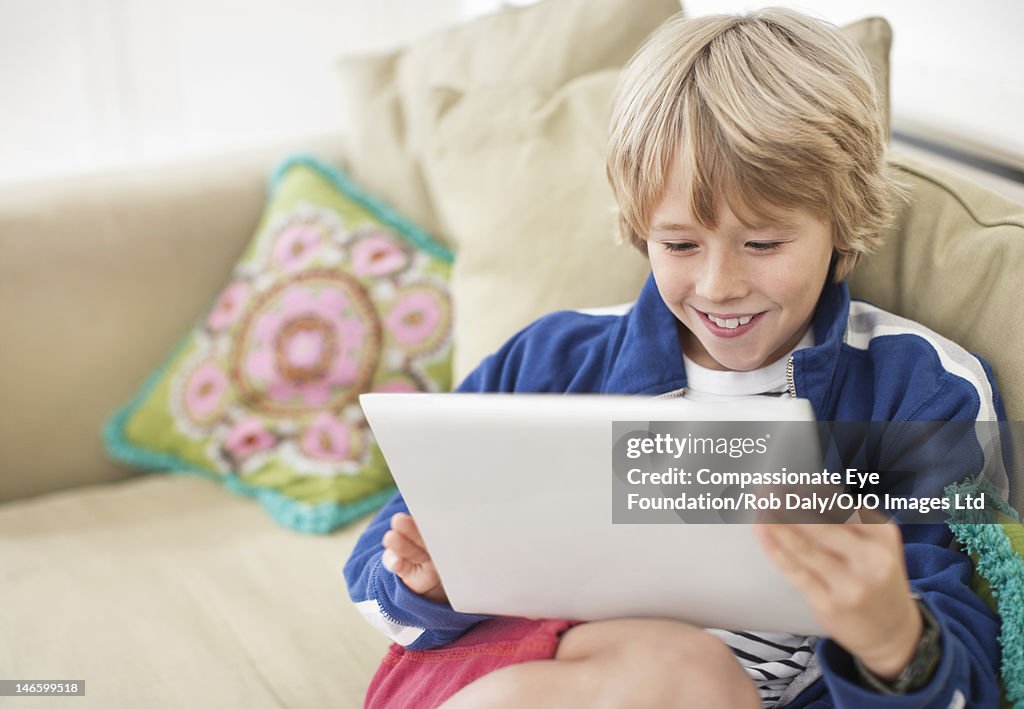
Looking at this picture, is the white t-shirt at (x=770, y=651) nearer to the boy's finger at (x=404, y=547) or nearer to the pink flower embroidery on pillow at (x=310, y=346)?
the boy's finger at (x=404, y=547)

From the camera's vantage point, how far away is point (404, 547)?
925 mm

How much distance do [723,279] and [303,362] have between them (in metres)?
0.79

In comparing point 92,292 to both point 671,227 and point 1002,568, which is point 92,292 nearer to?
point 671,227

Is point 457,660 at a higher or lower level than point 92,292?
lower

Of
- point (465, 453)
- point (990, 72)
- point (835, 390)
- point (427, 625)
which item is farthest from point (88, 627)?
point (990, 72)

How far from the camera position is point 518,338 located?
→ 3.72 ft

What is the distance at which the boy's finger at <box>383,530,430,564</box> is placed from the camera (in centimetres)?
92

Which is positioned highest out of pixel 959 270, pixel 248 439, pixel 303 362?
pixel 959 270

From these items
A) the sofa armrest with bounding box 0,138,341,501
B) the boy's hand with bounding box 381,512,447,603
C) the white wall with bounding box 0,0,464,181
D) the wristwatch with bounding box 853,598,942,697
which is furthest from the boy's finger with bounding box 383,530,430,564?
the white wall with bounding box 0,0,464,181

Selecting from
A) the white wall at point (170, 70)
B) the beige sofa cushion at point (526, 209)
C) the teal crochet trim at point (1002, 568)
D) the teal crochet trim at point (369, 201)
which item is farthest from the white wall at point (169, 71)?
the teal crochet trim at point (1002, 568)

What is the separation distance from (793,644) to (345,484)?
717mm

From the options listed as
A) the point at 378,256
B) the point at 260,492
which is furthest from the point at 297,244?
the point at 260,492

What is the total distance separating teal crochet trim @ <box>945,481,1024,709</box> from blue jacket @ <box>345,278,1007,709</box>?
1 cm

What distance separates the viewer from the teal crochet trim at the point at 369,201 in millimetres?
1587
